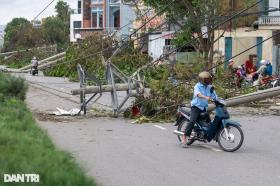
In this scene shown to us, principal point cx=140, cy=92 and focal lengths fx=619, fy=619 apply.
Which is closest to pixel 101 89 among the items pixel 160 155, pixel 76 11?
pixel 160 155

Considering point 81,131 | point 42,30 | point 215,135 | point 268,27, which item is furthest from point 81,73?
point 42,30

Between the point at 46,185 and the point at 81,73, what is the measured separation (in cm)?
1381

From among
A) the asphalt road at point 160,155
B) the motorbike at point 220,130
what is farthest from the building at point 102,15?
the motorbike at point 220,130

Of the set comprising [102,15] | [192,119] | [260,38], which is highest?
[102,15]

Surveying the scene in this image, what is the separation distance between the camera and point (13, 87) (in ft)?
50.4

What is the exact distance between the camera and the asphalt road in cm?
964

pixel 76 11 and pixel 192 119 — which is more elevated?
pixel 76 11

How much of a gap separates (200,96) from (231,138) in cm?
105

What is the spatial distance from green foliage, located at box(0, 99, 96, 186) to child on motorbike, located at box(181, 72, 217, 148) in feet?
11.8

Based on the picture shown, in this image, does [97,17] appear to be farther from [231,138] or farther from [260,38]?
[231,138]

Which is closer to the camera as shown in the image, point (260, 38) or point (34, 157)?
point (34, 157)

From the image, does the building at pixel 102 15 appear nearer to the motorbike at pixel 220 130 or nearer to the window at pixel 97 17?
the window at pixel 97 17

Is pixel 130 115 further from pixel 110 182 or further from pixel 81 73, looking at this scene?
pixel 110 182

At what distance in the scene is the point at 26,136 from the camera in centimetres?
892
